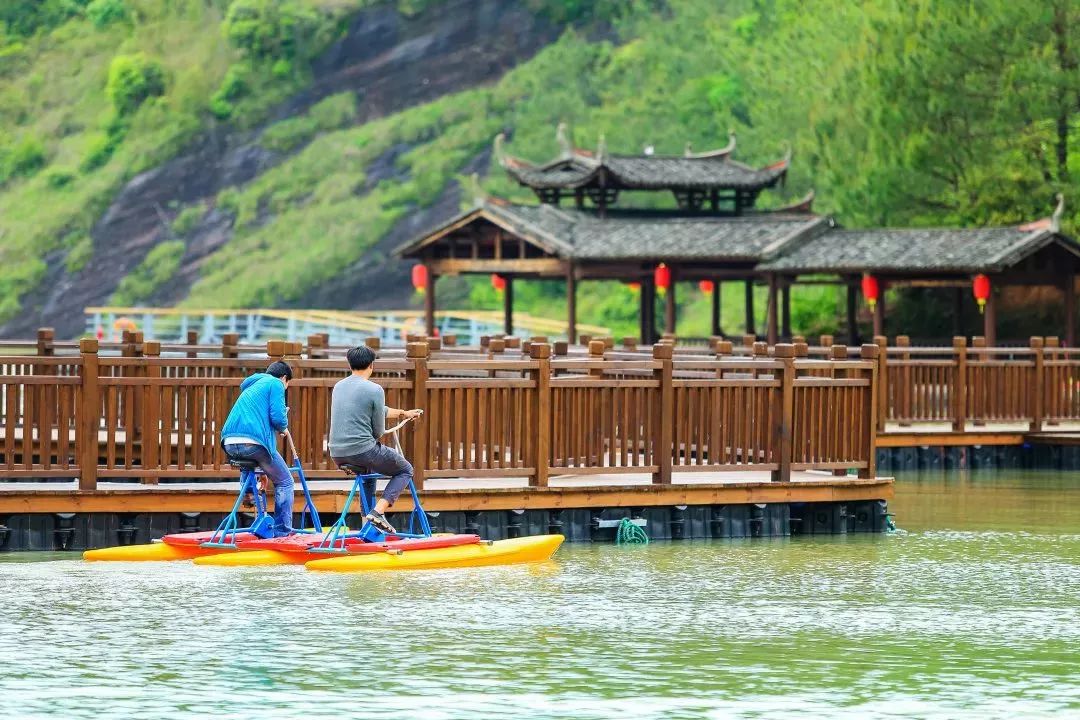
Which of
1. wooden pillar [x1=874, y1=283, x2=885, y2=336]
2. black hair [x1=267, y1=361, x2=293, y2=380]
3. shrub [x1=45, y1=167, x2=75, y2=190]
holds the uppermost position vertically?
shrub [x1=45, y1=167, x2=75, y2=190]

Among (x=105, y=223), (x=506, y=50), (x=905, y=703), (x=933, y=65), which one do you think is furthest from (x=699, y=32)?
(x=905, y=703)

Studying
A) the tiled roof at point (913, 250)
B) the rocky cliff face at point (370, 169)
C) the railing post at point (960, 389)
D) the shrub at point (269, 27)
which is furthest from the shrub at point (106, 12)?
the railing post at point (960, 389)

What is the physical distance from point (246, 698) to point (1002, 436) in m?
19.4

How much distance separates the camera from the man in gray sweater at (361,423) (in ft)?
51.6

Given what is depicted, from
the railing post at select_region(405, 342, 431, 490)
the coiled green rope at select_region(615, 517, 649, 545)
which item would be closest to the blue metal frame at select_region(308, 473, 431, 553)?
the railing post at select_region(405, 342, 431, 490)

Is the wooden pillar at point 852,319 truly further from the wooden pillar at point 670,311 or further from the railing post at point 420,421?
the railing post at point 420,421

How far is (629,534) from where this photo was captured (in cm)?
1823

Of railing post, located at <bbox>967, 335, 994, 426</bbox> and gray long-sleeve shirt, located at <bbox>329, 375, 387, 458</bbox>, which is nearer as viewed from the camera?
gray long-sleeve shirt, located at <bbox>329, 375, 387, 458</bbox>

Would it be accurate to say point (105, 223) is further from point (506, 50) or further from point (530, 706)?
point (530, 706)

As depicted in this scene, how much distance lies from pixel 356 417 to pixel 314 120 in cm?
7992

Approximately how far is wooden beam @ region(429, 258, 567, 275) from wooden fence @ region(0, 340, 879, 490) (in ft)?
85.2

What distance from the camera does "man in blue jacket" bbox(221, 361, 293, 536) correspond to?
15711 mm

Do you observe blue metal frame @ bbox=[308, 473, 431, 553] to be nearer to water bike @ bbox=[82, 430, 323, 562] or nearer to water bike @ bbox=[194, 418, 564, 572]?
water bike @ bbox=[194, 418, 564, 572]

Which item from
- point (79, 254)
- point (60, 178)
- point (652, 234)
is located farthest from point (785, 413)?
point (60, 178)
